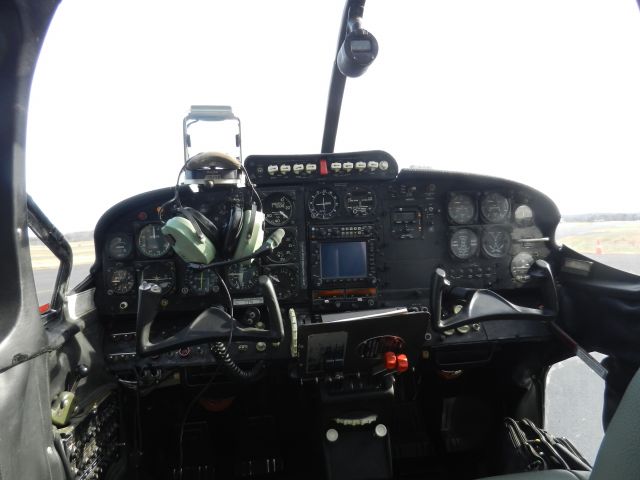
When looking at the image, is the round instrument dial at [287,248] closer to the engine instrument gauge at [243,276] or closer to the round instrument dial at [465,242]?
the engine instrument gauge at [243,276]

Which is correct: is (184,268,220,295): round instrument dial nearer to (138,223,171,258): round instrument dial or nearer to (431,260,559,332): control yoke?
(138,223,171,258): round instrument dial

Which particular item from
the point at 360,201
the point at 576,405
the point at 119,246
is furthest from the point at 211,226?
the point at 576,405

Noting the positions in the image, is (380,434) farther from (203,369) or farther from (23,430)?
(23,430)

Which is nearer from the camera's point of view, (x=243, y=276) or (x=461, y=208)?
(x=243, y=276)

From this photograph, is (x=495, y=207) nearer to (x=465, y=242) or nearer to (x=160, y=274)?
(x=465, y=242)

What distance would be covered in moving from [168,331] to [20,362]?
142cm

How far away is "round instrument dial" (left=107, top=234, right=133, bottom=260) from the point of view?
254 cm

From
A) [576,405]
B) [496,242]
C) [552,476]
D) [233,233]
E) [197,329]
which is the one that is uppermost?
[233,233]

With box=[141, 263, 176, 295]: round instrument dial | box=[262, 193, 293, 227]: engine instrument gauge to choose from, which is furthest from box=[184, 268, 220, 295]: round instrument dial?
box=[262, 193, 293, 227]: engine instrument gauge

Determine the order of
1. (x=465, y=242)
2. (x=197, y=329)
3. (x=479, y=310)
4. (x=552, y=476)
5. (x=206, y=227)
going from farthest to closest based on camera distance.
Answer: (x=465, y=242), (x=206, y=227), (x=479, y=310), (x=197, y=329), (x=552, y=476)

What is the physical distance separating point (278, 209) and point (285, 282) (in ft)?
1.41

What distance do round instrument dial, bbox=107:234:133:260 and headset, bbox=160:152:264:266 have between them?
294 mm

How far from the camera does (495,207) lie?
2.79 meters

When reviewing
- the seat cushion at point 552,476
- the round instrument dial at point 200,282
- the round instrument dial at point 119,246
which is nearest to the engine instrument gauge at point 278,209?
the round instrument dial at point 200,282
